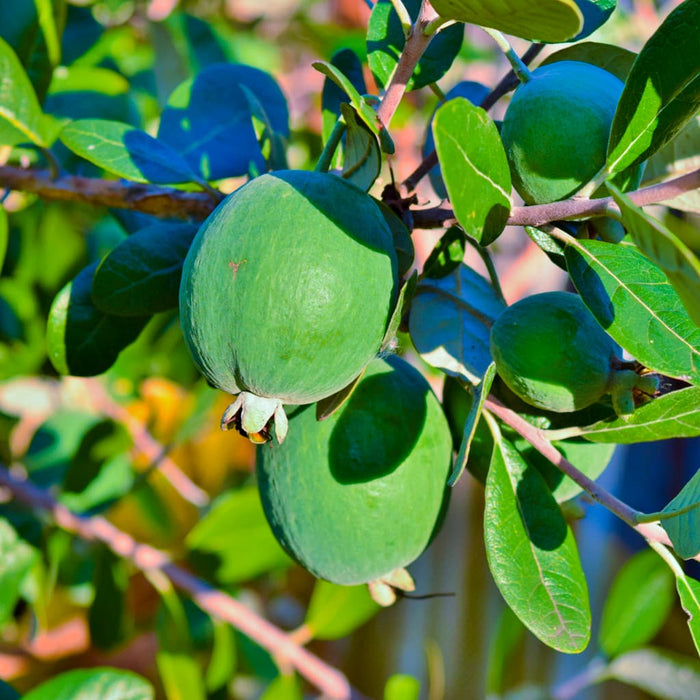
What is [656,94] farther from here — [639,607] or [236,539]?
[639,607]

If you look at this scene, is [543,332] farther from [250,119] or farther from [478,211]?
[250,119]

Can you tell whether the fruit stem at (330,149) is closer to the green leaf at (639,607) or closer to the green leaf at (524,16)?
the green leaf at (524,16)

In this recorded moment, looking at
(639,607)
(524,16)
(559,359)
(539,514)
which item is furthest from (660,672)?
(524,16)

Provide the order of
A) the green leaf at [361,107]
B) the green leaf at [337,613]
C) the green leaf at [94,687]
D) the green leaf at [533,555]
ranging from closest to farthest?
the green leaf at [361,107]
the green leaf at [533,555]
the green leaf at [94,687]
the green leaf at [337,613]

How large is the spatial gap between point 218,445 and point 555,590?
5.60 ft

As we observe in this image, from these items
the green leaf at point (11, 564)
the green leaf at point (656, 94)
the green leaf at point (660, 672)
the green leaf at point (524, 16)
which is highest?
the green leaf at point (524, 16)

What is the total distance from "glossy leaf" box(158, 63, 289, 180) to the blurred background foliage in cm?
6

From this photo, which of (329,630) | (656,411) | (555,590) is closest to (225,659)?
(329,630)

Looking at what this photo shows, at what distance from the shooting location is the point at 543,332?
62 centimetres

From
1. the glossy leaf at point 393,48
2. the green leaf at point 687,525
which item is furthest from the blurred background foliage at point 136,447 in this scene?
the green leaf at point 687,525

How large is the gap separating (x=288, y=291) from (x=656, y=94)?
318mm

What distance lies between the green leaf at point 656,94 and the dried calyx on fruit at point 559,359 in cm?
13

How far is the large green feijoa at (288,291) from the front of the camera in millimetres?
517

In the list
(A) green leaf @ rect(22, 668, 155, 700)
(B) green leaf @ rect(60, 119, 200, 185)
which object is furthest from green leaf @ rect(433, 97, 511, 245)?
(A) green leaf @ rect(22, 668, 155, 700)
